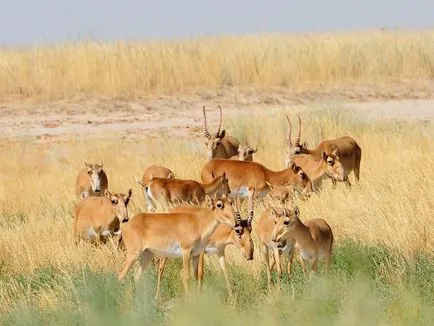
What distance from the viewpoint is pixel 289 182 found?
58.2 ft

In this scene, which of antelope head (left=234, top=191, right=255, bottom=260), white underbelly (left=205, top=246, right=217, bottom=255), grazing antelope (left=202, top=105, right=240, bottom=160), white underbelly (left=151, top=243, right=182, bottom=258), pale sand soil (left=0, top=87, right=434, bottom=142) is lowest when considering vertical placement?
pale sand soil (left=0, top=87, right=434, bottom=142)

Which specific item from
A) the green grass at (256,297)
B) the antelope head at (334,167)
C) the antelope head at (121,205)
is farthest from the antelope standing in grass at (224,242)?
the antelope head at (334,167)

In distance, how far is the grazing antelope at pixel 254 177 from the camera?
57.8ft

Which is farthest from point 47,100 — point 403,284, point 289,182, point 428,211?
point 403,284

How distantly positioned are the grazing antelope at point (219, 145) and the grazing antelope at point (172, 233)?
6.61 metres

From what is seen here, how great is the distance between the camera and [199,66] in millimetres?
32125

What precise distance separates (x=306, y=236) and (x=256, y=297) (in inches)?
37.1

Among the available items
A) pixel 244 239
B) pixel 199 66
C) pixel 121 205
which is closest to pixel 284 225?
pixel 244 239

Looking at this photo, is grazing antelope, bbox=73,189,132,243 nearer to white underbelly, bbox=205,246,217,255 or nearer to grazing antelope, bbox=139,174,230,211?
grazing antelope, bbox=139,174,230,211

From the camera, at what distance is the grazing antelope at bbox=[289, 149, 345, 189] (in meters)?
18.2

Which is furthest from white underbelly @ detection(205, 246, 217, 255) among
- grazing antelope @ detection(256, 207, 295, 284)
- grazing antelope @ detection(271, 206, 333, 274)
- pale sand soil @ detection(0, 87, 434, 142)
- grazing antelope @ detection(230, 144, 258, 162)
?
pale sand soil @ detection(0, 87, 434, 142)

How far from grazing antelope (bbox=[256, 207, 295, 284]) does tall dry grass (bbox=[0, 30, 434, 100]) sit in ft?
54.1

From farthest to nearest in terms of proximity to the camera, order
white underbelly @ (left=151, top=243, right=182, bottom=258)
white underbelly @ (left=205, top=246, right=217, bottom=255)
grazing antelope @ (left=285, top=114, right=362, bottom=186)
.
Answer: grazing antelope @ (left=285, top=114, right=362, bottom=186), white underbelly @ (left=205, top=246, right=217, bottom=255), white underbelly @ (left=151, top=243, right=182, bottom=258)

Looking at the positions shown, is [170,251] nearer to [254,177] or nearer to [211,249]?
[211,249]
